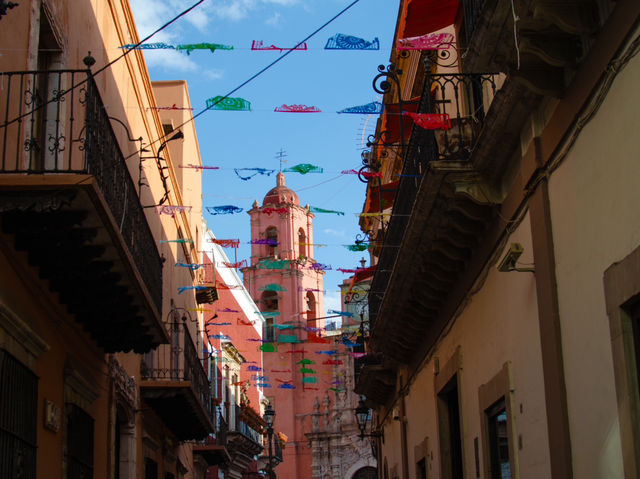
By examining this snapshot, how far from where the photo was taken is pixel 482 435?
962 cm

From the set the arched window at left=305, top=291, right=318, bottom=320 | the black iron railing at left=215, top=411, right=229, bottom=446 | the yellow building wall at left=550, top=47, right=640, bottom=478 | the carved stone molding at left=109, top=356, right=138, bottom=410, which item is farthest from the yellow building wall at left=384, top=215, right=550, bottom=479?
the arched window at left=305, top=291, right=318, bottom=320

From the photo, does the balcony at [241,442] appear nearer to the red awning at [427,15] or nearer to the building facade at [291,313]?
the building facade at [291,313]

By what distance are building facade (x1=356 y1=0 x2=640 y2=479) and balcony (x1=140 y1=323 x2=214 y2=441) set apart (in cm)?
395

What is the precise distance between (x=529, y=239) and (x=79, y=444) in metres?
5.10

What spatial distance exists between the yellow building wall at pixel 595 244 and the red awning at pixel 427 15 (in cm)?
362

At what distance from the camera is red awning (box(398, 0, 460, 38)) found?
1005cm

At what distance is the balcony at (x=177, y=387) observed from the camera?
14.3 m

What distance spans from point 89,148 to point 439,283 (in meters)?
4.89

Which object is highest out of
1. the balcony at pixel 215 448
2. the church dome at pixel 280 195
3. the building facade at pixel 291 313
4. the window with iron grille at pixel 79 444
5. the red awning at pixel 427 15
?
the church dome at pixel 280 195

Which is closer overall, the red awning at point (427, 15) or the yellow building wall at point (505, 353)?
the yellow building wall at point (505, 353)

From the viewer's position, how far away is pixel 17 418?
7.66 meters

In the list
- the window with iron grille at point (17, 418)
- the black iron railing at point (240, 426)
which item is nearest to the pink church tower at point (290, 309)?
the black iron railing at point (240, 426)

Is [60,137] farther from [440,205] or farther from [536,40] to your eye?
[440,205]

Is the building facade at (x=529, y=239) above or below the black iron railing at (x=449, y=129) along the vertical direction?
below
